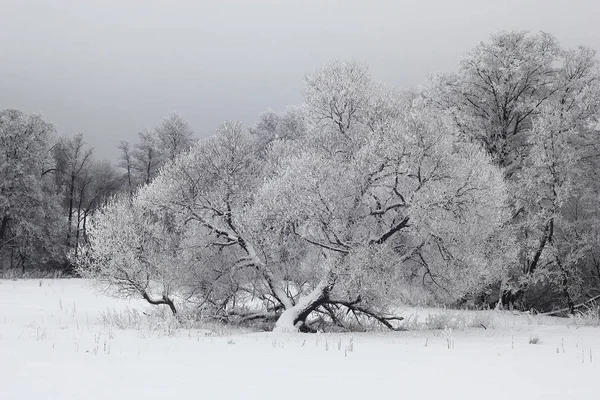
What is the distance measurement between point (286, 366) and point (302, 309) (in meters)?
8.24

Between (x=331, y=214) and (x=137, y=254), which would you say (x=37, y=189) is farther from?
(x=331, y=214)

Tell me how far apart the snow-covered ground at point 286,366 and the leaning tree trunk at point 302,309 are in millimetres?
2005

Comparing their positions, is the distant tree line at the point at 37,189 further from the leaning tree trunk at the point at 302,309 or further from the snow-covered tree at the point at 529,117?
the snow-covered tree at the point at 529,117

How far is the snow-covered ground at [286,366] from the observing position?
7281 millimetres

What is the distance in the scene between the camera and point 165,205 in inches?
735

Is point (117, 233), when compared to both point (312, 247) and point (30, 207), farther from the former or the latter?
point (30, 207)

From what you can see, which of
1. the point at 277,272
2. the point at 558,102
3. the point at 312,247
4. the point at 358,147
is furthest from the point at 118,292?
the point at 558,102

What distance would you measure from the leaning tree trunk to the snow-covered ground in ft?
6.58

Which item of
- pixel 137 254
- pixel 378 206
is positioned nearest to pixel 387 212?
pixel 378 206

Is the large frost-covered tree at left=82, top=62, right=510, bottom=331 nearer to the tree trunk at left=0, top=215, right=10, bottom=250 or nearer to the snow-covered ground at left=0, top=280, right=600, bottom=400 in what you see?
the snow-covered ground at left=0, top=280, right=600, bottom=400

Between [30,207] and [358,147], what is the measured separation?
3120 centimetres

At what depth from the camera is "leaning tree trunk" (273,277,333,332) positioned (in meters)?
17.2

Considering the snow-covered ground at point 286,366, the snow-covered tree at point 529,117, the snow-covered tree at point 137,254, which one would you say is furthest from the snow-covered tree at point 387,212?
the snow-covered tree at point 529,117

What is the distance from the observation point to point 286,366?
9453 mm
